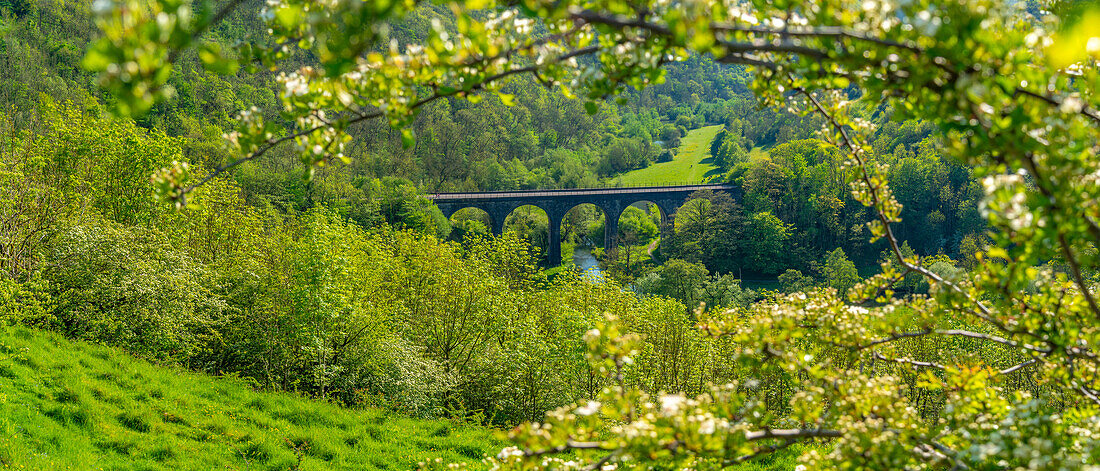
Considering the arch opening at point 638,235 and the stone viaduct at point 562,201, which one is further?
the arch opening at point 638,235

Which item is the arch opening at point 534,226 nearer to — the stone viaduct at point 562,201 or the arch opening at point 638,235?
A: the stone viaduct at point 562,201

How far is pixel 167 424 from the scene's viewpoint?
449 inches

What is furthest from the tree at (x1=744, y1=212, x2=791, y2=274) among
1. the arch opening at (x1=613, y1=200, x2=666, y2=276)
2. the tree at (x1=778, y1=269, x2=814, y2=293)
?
the arch opening at (x1=613, y1=200, x2=666, y2=276)

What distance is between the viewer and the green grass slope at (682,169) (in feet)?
392

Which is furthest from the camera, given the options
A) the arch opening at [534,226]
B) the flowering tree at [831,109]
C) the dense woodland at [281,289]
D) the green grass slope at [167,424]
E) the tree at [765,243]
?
the arch opening at [534,226]

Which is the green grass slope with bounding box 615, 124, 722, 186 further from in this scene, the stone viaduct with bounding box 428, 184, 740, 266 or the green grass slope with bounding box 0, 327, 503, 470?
the green grass slope with bounding box 0, 327, 503, 470

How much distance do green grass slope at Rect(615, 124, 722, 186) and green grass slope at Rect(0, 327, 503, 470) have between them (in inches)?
4115

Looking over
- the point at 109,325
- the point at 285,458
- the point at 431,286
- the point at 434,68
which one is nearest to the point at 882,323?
the point at 434,68

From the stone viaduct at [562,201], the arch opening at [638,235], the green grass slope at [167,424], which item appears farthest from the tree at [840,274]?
the green grass slope at [167,424]

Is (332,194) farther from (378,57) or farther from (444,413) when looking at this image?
(378,57)

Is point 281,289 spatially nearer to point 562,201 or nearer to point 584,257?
point 562,201

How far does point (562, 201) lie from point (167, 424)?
68050 mm

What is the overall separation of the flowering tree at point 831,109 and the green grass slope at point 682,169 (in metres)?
113

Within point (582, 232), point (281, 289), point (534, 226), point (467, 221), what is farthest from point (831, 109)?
point (582, 232)
